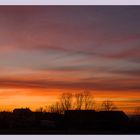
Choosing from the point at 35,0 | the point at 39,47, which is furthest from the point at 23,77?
the point at 35,0

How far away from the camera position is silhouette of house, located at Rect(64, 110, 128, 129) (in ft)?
35.3

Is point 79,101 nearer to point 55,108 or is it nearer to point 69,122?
point 55,108

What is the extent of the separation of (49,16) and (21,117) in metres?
2.47

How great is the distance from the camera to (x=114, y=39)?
11.9 meters

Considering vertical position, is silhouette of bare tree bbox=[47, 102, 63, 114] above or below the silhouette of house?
above

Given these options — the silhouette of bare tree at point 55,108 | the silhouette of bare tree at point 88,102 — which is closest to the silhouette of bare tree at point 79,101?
the silhouette of bare tree at point 88,102

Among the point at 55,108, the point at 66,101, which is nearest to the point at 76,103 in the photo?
the point at 66,101

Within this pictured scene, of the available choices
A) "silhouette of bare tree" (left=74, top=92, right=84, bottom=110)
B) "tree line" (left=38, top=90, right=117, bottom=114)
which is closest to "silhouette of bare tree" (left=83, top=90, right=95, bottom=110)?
"tree line" (left=38, top=90, right=117, bottom=114)

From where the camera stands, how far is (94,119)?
35.8 ft

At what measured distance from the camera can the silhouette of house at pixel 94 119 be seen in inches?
424

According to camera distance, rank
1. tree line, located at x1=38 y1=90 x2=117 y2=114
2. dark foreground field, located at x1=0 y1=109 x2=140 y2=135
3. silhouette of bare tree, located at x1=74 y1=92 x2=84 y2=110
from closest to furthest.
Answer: dark foreground field, located at x1=0 y1=109 x2=140 y2=135
tree line, located at x1=38 y1=90 x2=117 y2=114
silhouette of bare tree, located at x1=74 y1=92 x2=84 y2=110

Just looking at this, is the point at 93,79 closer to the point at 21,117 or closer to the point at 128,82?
the point at 128,82

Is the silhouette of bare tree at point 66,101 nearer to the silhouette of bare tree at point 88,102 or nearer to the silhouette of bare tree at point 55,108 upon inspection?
the silhouette of bare tree at point 55,108

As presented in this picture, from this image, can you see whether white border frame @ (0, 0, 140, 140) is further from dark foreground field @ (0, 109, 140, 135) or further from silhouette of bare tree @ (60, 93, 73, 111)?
silhouette of bare tree @ (60, 93, 73, 111)
